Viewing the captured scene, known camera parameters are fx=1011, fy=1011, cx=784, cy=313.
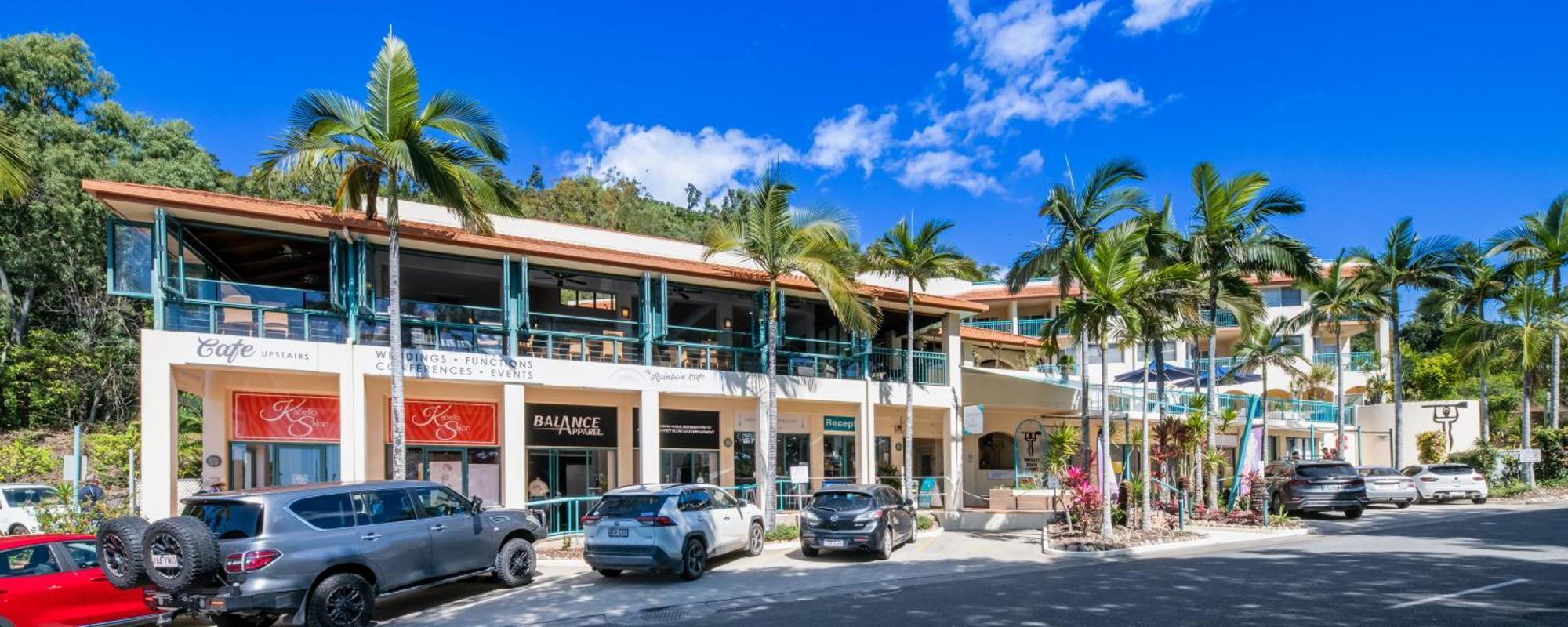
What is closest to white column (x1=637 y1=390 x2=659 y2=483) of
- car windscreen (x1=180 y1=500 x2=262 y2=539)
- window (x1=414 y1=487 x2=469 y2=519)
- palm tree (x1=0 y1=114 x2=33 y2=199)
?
window (x1=414 y1=487 x2=469 y2=519)

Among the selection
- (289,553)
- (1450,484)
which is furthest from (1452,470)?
(289,553)

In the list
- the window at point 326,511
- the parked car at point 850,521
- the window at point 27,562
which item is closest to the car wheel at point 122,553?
the window at point 27,562

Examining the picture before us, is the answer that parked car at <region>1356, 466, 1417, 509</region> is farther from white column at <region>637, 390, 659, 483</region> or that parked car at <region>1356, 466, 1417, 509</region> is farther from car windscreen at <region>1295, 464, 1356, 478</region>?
white column at <region>637, 390, 659, 483</region>

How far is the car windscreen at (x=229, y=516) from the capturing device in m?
10.9

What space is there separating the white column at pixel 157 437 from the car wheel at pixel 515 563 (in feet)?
Result: 22.1

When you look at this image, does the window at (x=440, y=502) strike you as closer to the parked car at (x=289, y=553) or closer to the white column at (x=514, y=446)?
the parked car at (x=289, y=553)

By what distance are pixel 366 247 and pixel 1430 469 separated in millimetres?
30553

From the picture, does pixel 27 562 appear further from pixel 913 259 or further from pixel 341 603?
pixel 913 259

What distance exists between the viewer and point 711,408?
86.6 ft

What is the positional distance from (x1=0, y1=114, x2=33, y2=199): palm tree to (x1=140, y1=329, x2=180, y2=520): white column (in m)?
7.59

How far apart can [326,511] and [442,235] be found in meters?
9.86

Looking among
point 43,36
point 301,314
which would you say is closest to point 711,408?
point 301,314

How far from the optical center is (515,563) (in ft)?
47.3

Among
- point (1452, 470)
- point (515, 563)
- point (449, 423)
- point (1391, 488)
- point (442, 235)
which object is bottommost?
point (1391, 488)
